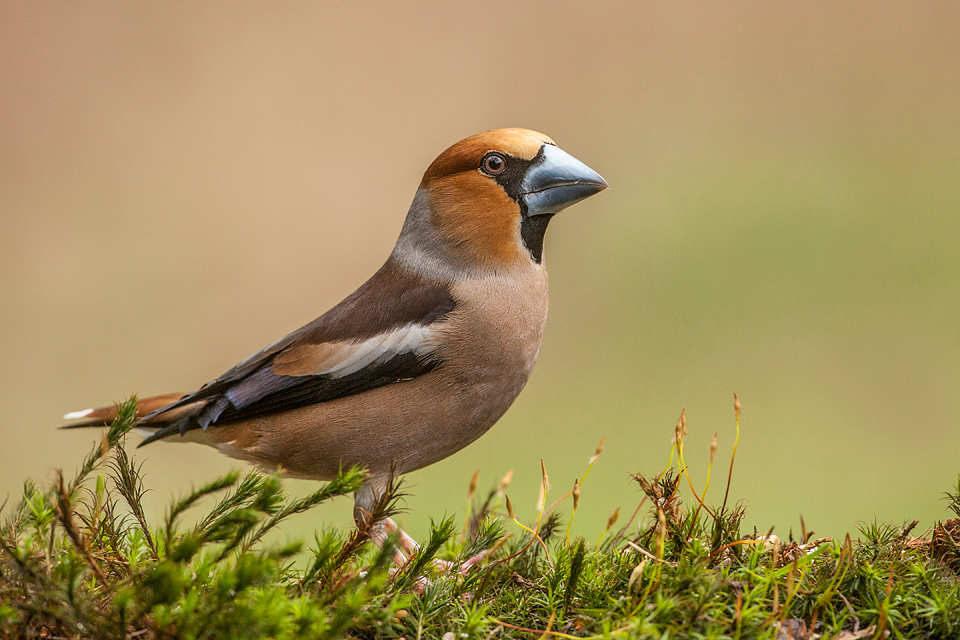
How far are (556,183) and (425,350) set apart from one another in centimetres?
66

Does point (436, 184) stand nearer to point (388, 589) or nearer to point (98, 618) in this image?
point (388, 589)

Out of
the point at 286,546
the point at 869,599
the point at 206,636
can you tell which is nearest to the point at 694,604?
the point at 869,599

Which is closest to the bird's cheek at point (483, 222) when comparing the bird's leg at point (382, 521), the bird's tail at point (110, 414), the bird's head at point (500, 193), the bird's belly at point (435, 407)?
the bird's head at point (500, 193)

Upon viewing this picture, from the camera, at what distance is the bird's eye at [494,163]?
2.54 meters

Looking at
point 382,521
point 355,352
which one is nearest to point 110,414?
point 355,352

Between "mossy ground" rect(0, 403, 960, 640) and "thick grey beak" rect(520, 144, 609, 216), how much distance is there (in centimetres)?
88

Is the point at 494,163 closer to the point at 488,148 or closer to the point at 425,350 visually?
the point at 488,148

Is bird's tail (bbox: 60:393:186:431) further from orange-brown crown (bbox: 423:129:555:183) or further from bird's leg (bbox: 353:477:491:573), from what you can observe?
orange-brown crown (bbox: 423:129:555:183)

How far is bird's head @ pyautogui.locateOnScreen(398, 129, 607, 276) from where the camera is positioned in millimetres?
2496

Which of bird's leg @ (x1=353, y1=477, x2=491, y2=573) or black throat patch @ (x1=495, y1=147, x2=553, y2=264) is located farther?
black throat patch @ (x1=495, y1=147, x2=553, y2=264)

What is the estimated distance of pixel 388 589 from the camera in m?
1.85

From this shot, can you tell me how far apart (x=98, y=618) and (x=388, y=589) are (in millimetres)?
615

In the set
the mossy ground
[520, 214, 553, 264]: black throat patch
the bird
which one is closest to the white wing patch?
the bird

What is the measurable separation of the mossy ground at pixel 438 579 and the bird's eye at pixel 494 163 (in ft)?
3.45
